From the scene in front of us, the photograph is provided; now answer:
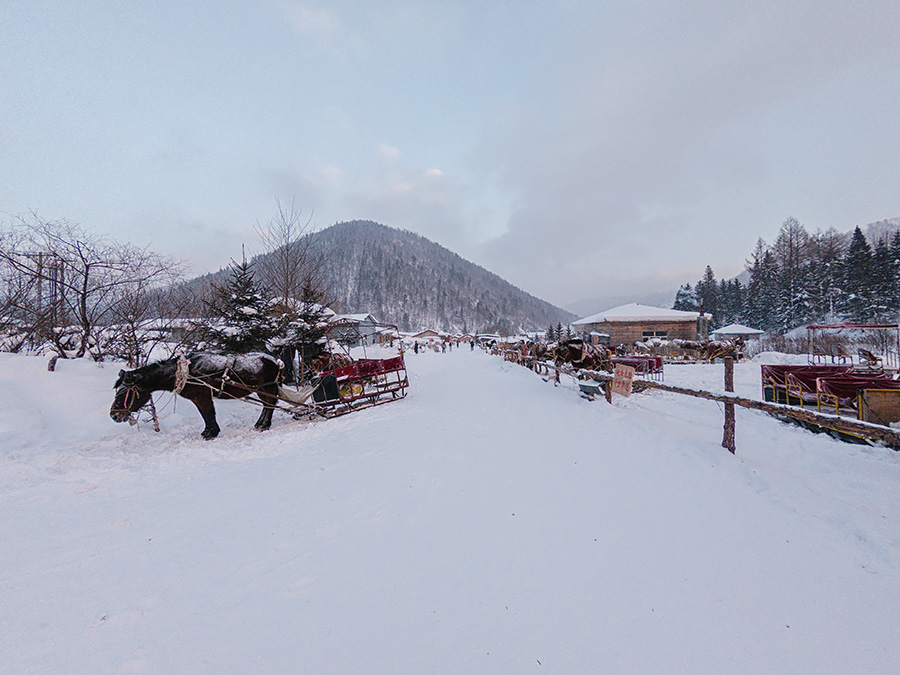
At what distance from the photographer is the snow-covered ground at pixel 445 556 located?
6.24ft

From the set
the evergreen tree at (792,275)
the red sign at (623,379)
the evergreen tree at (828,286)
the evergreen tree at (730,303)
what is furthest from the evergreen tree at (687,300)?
the red sign at (623,379)

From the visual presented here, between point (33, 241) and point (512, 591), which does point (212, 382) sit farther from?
point (512, 591)

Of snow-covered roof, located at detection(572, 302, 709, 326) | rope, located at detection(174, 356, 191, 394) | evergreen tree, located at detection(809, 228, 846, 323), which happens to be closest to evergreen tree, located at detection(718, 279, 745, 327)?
evergreen tree, located at detection(809, 228, 846, 323)

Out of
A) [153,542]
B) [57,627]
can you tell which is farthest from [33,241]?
[57,627]

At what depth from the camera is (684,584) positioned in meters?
2.38

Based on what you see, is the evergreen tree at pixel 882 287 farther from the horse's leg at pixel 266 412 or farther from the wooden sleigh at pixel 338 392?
the horse's leg at pixel 266 412

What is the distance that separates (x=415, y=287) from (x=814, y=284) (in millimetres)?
104509

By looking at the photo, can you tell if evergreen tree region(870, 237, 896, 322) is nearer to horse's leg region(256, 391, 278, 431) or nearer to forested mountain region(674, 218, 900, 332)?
forested mountain region(674, 218, 900, 332)

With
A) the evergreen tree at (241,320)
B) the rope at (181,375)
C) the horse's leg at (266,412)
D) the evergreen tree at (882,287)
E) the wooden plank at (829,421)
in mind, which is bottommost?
the horse's leg at (266,412)

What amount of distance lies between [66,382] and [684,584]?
1046 cm

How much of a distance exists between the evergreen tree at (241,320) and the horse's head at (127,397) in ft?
16.2

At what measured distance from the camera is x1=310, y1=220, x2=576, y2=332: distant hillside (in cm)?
11188

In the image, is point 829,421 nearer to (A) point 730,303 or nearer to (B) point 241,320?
(B) point 241,320

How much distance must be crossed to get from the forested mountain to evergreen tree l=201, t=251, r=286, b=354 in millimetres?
51470
